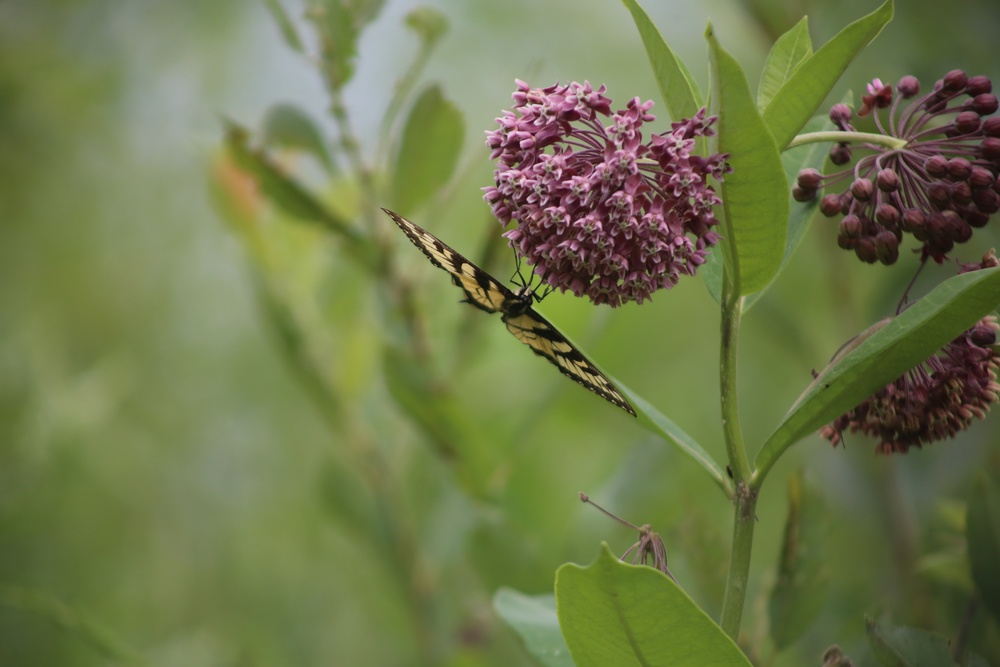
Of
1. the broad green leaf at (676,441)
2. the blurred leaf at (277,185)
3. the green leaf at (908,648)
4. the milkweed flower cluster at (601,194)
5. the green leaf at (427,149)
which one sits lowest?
the green leaf at (908,648)

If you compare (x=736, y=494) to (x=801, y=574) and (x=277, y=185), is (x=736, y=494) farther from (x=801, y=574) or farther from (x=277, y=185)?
(x=277, y=185)

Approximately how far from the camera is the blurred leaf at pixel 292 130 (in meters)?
2.06

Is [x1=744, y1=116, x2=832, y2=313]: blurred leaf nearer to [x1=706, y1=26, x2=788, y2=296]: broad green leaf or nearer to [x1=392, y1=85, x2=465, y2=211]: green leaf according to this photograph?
[x1=706, y1=26, x2=788, y2=296]: broad green leaf

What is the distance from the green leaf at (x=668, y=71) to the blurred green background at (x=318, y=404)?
10 centimetres

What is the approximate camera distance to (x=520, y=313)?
1373mm

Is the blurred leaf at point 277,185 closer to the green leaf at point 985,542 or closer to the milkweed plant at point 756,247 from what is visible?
the milkweed plant at point 756,247

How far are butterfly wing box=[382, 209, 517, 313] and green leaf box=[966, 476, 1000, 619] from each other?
2.71 ft

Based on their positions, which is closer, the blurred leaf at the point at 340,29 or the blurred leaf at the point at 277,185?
the blurred leaf at the point at 340,29

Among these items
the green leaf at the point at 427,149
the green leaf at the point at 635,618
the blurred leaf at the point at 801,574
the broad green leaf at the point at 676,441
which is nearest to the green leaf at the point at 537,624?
the green leaf at the point at 635,618

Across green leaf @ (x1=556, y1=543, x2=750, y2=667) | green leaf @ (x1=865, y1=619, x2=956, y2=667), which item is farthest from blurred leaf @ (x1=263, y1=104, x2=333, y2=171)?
green leaf @ (x1=865, y1=619, x2=956, y2=667)

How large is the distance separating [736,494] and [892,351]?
0.79ft

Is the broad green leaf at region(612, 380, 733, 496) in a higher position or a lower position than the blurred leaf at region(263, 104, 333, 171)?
lower

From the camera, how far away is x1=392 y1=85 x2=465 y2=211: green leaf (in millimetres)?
1980

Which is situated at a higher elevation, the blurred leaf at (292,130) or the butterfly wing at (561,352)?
the blurred leaf at (292,130)
